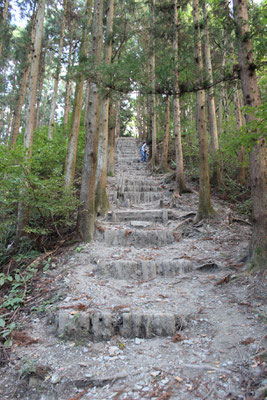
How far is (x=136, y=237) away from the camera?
725 centimetres

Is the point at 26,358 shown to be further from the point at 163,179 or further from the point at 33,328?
the point at 163,179

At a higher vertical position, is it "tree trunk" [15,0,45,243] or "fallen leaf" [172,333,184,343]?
"tree trunk" [15,0,45,243]

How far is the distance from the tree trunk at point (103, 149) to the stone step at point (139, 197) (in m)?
1.82

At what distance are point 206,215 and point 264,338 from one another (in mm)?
4800

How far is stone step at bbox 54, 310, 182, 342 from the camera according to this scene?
381 centimetres

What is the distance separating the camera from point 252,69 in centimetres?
464

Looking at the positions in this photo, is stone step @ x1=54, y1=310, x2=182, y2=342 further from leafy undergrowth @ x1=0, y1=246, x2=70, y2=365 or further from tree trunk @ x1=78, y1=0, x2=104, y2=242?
tree trunk @ x1=78, y1=0, x2=104, y2=242

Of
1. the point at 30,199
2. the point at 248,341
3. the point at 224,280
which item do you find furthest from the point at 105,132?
the point at 248,341

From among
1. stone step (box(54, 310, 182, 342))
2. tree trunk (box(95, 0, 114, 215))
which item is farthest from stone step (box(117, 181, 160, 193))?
stone step (box(54, 310, 182, 342))

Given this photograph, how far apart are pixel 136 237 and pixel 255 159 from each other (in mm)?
3809

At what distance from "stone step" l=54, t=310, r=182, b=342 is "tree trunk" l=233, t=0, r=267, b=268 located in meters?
1.91

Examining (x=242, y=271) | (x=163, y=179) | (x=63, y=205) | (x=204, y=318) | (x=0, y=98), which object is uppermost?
(x=0, y=98)

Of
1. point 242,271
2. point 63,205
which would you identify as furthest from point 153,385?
point 63,205

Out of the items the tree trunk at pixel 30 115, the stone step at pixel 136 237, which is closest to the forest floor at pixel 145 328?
the stone step at pixel 136 237
